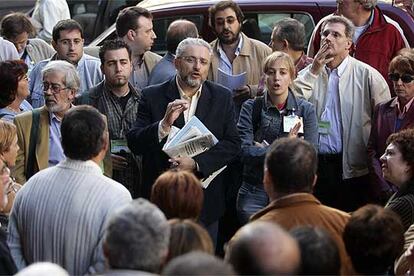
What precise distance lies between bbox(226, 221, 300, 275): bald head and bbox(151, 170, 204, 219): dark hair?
1.03m

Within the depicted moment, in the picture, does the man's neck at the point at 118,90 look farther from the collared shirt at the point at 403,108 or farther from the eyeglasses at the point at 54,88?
the collared shirt at the point at 403,108

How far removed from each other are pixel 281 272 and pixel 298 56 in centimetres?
508

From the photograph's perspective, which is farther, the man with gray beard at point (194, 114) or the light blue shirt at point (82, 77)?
the light blue shirt at point (82, 77)

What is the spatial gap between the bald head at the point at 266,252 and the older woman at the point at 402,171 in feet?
8.00

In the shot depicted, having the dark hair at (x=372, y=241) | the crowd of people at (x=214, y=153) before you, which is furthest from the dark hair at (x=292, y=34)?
the dark hair at (x=372, y=241)

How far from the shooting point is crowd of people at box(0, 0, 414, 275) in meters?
5.30

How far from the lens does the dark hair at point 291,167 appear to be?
624cm

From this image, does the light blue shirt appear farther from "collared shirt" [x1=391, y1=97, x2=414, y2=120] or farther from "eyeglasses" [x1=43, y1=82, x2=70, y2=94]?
"collared shirt" [x1=391, y1=97, x2=414, y2=120]

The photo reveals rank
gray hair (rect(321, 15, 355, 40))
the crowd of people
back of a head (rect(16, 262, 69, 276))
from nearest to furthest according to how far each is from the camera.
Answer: back of a head (rect(16, 262, 69, 276))
the crowd of people
gray hair (rect(321, 15, 355, 40))

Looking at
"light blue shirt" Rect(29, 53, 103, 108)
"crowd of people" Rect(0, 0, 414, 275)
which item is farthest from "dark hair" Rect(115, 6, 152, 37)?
"light blue shirt" Rect(29, 53, 103, 108)

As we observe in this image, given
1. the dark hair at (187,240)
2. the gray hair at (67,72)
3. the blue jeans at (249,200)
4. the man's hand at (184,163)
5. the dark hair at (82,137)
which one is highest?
the dark hair at (82,137)

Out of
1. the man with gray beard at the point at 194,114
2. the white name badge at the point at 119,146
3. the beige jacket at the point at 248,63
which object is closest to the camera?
the man with gray beard at the point at 194,114

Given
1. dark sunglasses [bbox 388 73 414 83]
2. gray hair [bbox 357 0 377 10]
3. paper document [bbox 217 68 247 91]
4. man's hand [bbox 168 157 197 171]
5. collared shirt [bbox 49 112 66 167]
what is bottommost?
man's hand [bbox 168 157 197 171]

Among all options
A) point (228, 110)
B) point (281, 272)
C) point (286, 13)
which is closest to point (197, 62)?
point (228, 110)
